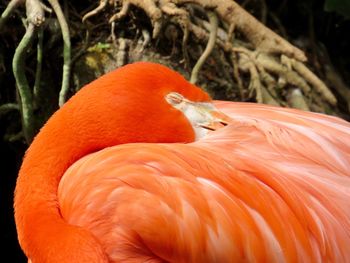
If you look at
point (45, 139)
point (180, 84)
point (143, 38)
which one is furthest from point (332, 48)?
point (45, 139)

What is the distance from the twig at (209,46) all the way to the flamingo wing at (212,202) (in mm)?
1021

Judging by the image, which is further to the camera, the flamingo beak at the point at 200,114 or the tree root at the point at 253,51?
the tree root at the point at 253,51

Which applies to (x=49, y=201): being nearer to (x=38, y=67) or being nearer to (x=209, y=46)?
(x=38, y=67)

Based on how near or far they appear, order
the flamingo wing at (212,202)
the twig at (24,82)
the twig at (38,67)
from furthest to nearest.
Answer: the twig at (38,67) < the twig at (24,82) < the flamingo wing at (212,202)

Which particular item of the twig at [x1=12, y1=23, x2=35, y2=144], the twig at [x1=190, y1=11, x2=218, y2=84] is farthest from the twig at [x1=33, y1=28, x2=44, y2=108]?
the twig at [x1=190, y1=11, x2=218, y2=84]

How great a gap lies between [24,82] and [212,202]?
4.47ft

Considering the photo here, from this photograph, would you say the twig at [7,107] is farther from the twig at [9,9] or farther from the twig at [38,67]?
the twig at [9,9]

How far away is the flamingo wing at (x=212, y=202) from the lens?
6.17ft

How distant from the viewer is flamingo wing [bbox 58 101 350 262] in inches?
74.1

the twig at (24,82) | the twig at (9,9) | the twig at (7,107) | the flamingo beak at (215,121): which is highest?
the twig at (9,9)

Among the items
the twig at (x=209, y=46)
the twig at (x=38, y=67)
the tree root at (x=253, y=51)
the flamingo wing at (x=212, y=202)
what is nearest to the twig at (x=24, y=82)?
the twig at (x=38, y=67)

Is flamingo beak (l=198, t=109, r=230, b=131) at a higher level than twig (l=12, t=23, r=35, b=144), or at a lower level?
higher

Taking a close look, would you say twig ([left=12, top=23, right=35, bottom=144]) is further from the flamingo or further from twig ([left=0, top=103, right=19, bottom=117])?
the flamingo

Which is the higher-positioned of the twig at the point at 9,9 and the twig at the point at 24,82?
the twig at the point at 9,9
